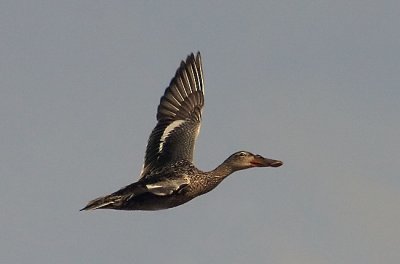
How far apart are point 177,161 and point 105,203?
13.9 feet

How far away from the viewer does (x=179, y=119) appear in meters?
39.8

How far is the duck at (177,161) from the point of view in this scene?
111ft

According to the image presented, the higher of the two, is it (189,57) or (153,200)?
(189,57)

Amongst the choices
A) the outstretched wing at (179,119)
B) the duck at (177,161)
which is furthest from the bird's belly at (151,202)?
the outstretched wing at (179,119)

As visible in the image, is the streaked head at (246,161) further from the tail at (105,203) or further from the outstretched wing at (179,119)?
the tail at (105,203)

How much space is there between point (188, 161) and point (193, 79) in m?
4.48

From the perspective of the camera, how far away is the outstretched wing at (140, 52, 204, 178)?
3756 cm

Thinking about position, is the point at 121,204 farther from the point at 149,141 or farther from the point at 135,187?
the point at 149,141

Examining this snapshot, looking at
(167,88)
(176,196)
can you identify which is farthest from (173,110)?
(176,196)

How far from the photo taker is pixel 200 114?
4009 centimetres

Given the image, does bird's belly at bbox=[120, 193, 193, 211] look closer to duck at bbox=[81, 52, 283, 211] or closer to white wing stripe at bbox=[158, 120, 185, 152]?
duck at bbox=[81, 52, 283, 211]

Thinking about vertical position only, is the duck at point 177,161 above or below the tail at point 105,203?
above

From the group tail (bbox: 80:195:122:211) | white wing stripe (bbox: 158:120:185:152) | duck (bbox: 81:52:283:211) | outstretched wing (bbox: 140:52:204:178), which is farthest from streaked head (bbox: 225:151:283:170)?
tail (bbox: 80:195:122:211)

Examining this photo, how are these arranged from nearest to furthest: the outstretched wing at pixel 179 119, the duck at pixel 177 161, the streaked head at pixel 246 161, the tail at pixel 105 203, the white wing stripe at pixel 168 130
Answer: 1. the tail at pixel 105 203
2. the duck at pixel 177 161
3. the streaked head at pixel 246 161
4. the outstretched wing at pixel 179 119
5. the white wing stripe at pixel 168 130
